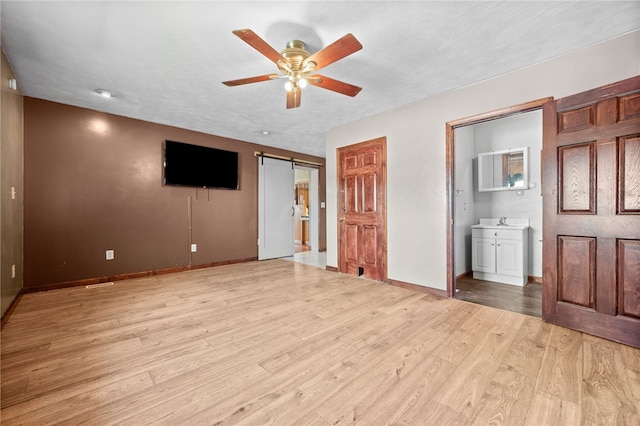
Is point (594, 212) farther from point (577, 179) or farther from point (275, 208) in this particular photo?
point (275, 208)

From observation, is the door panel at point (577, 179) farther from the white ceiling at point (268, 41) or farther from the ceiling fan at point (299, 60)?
the ceiling fan at point (299, 60)

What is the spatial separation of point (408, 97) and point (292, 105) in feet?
5.23

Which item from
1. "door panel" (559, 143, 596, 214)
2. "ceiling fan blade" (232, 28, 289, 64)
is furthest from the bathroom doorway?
"ceiling fan blade" (232, 28, 289, 64)

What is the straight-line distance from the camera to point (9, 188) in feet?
8.59

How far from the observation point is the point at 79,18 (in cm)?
195

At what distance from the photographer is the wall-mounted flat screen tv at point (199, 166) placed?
173 inches

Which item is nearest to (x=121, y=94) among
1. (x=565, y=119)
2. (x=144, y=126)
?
(x=144, y=126)

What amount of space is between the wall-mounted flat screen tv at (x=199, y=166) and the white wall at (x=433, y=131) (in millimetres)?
2357

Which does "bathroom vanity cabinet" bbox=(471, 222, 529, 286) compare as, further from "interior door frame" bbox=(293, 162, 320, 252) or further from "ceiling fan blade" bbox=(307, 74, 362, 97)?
"interior door frame" bbox=(293, 162, 320, 252)

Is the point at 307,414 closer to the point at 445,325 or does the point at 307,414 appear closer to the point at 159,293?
the point at 445,325

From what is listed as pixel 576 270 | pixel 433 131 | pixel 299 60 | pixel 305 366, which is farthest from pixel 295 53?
pixel 576 270

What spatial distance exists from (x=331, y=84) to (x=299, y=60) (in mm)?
363

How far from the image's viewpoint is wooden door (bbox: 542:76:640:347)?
198 cm

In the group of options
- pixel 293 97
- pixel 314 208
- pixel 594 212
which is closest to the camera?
pixel 594 212
